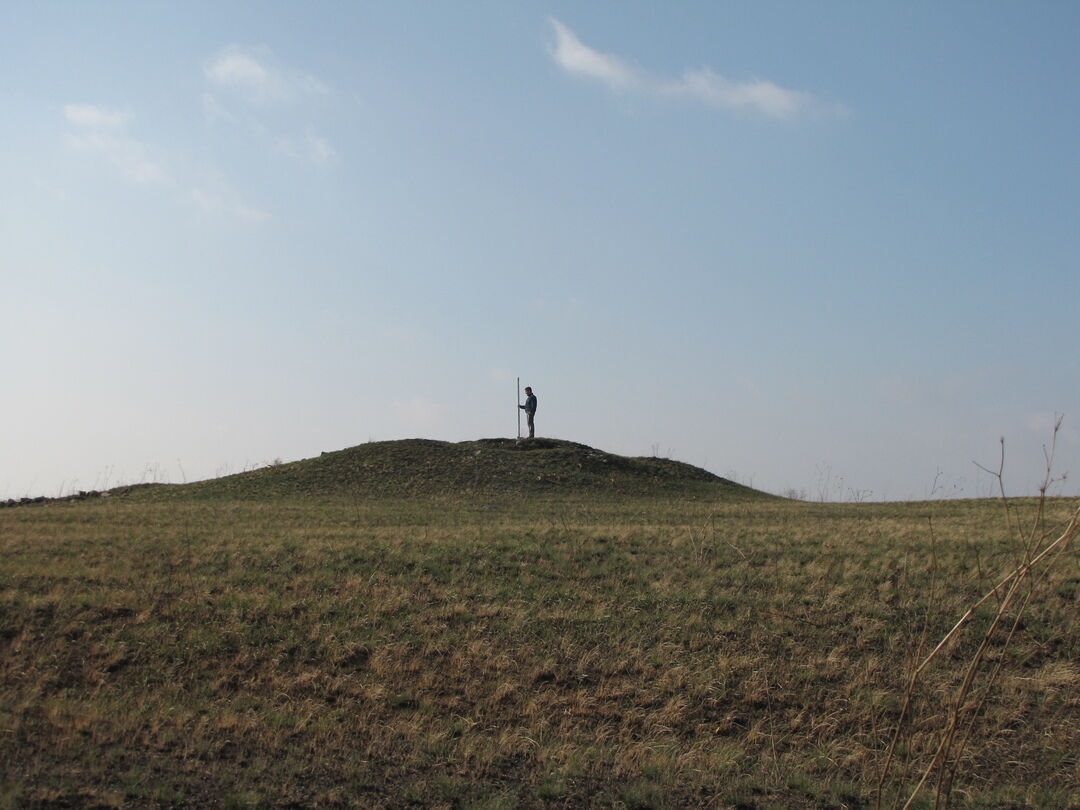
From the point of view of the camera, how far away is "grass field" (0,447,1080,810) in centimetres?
969

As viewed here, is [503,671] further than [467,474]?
No

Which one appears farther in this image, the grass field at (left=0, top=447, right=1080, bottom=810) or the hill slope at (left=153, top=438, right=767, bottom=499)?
the hill slope at (left=153, top=438, right=767, bottom=499)

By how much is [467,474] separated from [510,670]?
74.5 feet

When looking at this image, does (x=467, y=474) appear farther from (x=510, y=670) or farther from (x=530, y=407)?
(x=510, y=670)

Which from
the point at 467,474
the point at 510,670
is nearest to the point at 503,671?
the point at 510,670

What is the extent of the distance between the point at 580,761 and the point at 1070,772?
575 cm

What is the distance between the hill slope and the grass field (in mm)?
12762

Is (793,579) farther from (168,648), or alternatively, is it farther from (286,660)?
(168,648)

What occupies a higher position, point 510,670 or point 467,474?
point 467,474

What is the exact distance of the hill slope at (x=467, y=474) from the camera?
33312 mm

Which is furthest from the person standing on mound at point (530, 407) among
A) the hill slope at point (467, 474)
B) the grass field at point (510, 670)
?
the grass field at point (510, 670)

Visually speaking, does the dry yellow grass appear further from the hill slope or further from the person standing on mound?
the person standing on mound

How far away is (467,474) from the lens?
35250 millimetres

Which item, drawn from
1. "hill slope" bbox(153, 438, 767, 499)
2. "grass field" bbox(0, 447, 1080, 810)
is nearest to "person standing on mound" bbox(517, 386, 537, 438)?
"hill slope" bbox(153, 438, 767, 499)
